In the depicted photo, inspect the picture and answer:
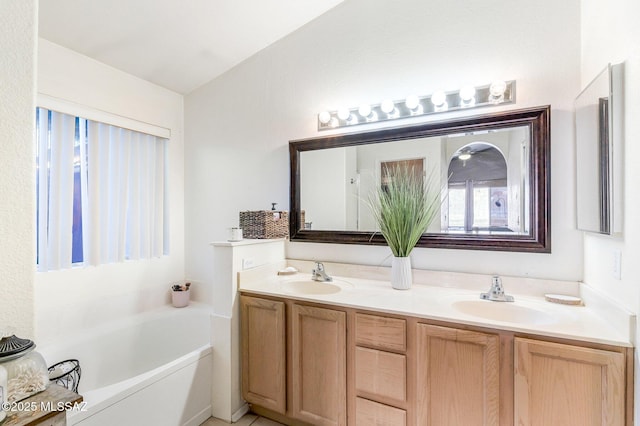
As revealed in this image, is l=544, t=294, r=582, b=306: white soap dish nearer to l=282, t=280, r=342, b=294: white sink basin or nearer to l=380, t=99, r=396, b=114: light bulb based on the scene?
l=282, t=280, r=342, b=294: white sink basin

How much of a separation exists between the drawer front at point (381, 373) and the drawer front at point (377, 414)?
0.06 metres

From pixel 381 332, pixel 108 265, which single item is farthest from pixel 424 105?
pixel 108 265

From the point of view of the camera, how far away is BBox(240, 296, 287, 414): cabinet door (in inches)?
73.8

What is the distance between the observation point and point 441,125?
78.9 inches

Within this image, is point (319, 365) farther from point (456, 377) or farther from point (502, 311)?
point (502, 311)

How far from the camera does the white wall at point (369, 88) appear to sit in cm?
174

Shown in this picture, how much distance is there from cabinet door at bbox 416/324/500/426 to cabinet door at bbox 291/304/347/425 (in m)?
0.43

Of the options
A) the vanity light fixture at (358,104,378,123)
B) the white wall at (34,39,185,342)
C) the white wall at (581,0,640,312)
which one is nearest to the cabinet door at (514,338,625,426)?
the white wall at (581,0,640,312)

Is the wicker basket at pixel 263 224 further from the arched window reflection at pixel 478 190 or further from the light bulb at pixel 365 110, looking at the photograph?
the arched window reflection at pixel 478 190

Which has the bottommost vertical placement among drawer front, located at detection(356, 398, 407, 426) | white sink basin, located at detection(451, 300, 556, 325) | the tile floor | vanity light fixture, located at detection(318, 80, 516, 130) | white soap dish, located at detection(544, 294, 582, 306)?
the tile floor

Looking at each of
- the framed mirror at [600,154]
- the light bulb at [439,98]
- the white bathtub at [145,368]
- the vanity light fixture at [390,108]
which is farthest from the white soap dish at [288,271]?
the framed mirror at [600,154]

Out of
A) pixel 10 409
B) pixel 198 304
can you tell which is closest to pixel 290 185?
pixel 198 304

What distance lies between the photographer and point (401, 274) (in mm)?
1946

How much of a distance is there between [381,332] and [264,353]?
81cm
